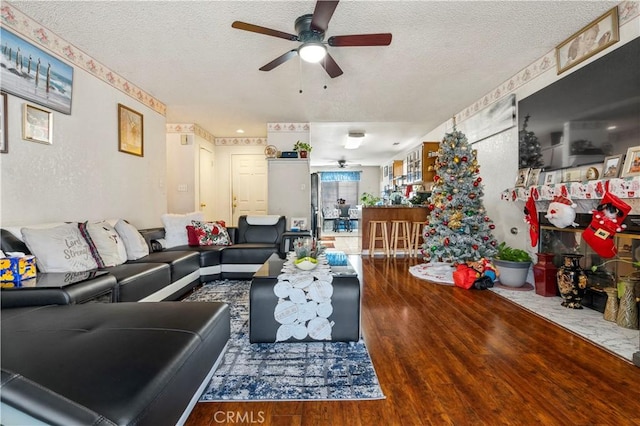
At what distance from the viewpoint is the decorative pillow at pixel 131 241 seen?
3057 mm

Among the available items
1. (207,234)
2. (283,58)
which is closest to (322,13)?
(283,58)

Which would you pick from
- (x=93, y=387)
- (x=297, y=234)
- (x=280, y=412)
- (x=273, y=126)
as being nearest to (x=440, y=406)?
(x=280, y=412)

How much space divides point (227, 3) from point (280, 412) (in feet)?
9.29

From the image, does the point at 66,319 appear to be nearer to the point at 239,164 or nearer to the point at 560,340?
the point at 560,340

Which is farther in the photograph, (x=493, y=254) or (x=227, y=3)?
(x=493, y=254)

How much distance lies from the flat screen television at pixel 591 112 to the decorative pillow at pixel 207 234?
3.92 metres

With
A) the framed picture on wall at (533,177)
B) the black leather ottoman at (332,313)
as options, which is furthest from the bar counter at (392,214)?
the black leather ottoman at (332,313)

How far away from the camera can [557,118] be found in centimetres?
305

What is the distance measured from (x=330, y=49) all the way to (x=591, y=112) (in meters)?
2.49

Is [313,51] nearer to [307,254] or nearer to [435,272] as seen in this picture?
[307,254]

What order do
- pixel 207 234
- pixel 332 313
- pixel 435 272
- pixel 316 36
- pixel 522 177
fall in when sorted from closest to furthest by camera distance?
pixel 332 313
pixel 316 36
pixel 522 177
pixel 207 234
pixel 435 272

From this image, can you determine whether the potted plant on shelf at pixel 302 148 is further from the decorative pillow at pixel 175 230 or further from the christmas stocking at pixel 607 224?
the christmas stocking at pixel 607 224

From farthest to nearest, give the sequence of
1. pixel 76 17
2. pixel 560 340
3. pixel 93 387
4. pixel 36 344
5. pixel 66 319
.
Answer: pixel 76 17
pixel 560 340
pixel 66 319
pixel 36 344
pixel 93 387

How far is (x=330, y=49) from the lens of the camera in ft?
10.2
